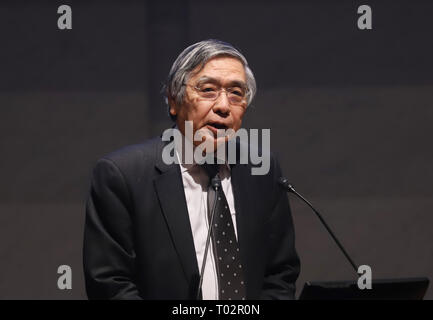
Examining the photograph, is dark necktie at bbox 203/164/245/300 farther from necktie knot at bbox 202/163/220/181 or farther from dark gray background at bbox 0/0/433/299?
dark gray background at bbox 0/0/433/299

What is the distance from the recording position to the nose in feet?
6.19

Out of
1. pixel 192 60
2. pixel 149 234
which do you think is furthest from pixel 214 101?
pixel 149 234

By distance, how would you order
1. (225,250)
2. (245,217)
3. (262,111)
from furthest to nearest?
(262,111) < (245,217) < (225,250)

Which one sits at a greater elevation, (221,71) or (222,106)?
(221,71)

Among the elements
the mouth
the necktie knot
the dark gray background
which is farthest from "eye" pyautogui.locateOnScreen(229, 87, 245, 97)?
the dark gray background

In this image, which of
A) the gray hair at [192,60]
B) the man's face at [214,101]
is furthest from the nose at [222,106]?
the gray hair at [192,60]

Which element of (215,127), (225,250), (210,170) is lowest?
(225,250)

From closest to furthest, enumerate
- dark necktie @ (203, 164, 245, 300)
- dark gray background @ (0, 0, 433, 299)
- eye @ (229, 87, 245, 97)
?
dark necktie @ (203, 164, 245, 300)
eye @ (229, 87, 245, 97)
dark gray background @ (0, 0, 433, 299)

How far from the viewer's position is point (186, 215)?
1903 mm

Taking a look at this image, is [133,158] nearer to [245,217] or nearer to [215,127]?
[215,127]

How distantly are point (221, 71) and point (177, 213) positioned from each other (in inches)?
17.7

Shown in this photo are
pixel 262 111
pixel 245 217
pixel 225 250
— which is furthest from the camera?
pixel 262 111

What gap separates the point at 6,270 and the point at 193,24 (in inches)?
66.7

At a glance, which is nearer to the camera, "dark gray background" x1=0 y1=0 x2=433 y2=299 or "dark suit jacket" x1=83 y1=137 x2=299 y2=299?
"dark suit jacket" x1=83 y1=137 x2=299 y2=299
